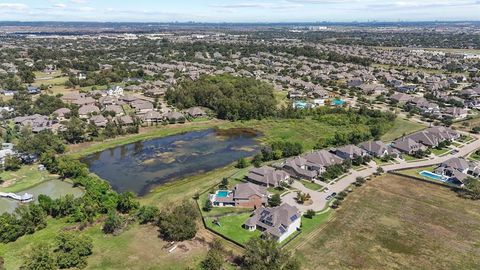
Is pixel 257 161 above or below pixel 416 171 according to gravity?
above

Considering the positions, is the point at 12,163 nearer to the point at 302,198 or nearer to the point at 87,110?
the point at 87,110

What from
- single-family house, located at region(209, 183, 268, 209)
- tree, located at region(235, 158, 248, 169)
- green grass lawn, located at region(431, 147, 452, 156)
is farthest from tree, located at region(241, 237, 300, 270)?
green grass lawn, located at region(431, 147, 452, 156)

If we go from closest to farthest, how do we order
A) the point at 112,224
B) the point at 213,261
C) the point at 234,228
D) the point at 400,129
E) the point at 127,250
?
the point at 213,261 < the point at 127,250 < the point at 112,224 < the point at 234,228 < the point at 400,129

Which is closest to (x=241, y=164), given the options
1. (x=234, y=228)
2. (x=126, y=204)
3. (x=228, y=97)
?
(x=234, y=228)

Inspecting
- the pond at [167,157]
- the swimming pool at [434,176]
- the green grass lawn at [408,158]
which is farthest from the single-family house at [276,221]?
the green grass lawn at [408,158]

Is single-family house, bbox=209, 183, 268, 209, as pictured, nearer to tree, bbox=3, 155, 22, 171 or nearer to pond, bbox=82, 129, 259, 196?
pond, bbox=82, 129, 259, 196

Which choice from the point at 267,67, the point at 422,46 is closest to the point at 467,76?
the point at 267,67
